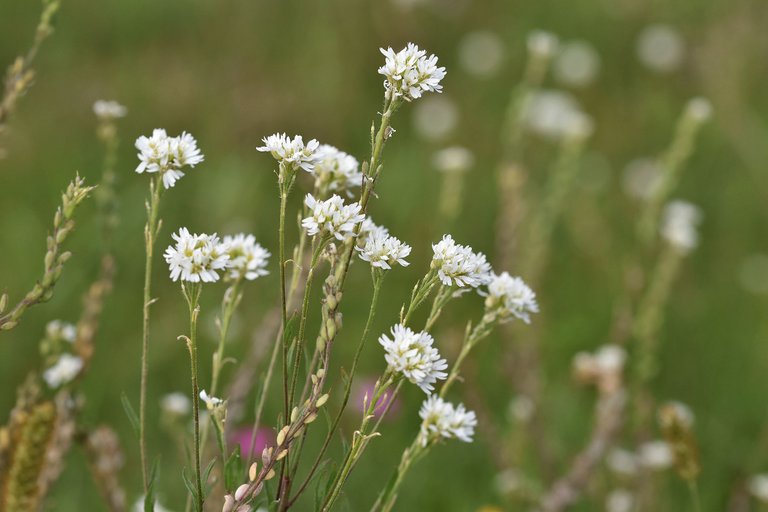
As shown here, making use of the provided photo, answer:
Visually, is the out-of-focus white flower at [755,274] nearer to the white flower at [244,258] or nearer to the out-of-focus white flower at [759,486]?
the out-of-focus white flower at [759,486]

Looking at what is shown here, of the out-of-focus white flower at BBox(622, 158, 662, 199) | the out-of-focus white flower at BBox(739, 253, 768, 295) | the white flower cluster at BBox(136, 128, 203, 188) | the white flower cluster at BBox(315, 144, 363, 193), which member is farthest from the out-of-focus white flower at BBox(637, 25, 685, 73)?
the white flower cluster at BBox(136, 128, 203, 188)

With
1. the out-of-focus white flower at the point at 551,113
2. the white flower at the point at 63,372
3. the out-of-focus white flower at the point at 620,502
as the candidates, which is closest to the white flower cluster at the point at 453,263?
the white flower at the point at 63,372

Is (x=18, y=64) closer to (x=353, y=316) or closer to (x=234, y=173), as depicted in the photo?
(x=353, y=316)

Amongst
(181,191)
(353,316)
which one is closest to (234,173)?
(181,191)

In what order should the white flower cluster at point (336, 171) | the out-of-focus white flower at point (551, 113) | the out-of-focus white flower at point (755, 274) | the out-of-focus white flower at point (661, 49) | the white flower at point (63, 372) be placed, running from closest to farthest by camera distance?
the white flower cluster at point (336, 171)
the white flower at point (63, 372)
the out-of-focus white flower at point (755, 274)
the out-of-focus white flower at point (551, 113)
the out-of-focus white flower at point (661, 49)

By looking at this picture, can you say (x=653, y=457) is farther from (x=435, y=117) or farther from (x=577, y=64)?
(x=577, y=64)

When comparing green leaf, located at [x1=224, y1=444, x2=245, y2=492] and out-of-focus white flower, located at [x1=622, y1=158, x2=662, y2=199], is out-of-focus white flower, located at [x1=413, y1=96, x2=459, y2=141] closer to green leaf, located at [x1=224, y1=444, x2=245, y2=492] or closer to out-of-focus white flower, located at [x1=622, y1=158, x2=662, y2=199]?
out-of-focus white flower, located at [x1=622, y1=158, x2=662, y2=199]
